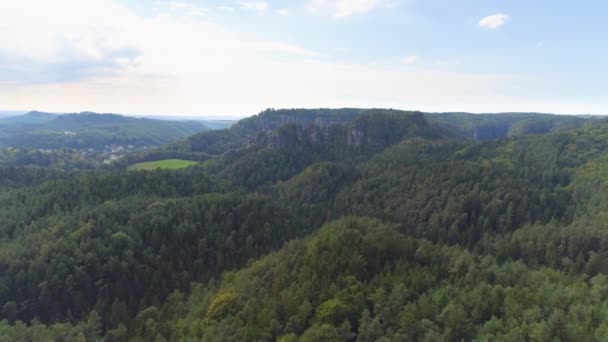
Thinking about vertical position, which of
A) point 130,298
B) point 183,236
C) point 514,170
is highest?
point 514,170

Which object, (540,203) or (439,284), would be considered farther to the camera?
(540,203)

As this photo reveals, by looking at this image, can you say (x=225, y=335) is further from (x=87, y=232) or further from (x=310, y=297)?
(x=87, y=232)

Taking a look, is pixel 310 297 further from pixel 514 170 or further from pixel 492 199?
pixel 514 170

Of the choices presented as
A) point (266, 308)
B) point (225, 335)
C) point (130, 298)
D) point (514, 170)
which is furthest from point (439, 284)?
point (514, 170)

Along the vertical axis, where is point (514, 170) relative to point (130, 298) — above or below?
above

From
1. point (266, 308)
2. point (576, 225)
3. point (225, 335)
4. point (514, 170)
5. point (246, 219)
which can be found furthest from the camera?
point (514, 170)

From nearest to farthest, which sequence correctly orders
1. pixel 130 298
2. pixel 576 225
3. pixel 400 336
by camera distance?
pixel 400 336 → pixel 130 298 → pixel 576 225
